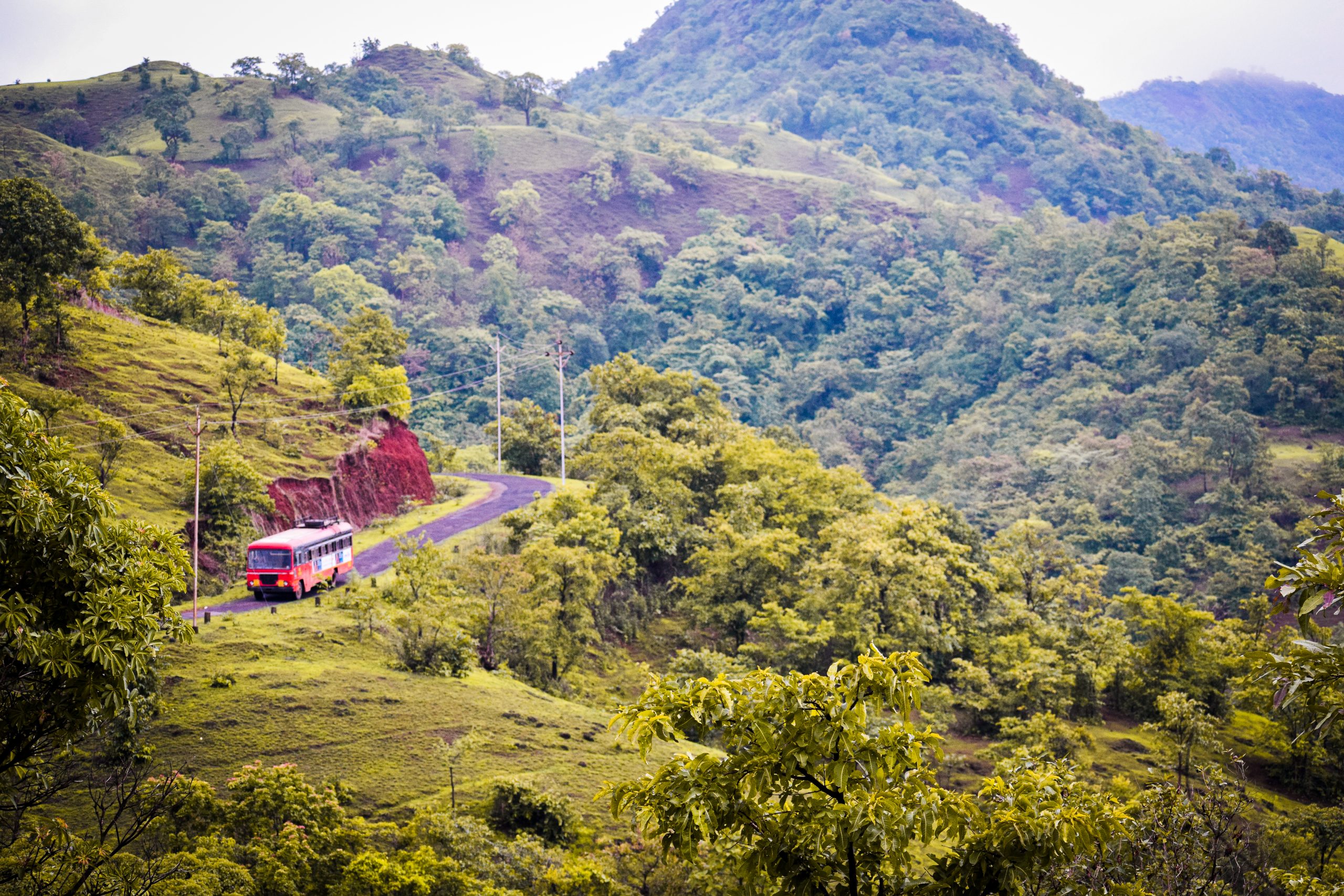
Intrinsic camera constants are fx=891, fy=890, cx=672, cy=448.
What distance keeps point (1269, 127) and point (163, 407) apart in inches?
8992

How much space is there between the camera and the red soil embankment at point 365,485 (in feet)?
81.8

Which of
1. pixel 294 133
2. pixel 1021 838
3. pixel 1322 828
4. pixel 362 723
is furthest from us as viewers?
pixel 294 133

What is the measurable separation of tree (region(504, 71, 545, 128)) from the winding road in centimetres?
9372

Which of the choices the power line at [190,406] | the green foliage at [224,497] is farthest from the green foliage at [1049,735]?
the power line at [190,406]

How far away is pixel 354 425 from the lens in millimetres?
30672

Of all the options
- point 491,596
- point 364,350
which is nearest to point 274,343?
point 364,350

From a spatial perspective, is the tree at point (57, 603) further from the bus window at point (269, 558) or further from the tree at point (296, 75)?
the tree at point (296, 75)

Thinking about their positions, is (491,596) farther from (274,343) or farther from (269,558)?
(274,343)

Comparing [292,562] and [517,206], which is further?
[517,206]

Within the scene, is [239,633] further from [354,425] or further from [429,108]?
[429,108]

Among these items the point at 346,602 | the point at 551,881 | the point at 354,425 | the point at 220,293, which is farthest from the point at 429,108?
the point at 551,881

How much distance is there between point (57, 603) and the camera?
586 centimetres

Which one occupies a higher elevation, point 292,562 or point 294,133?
point 294,133

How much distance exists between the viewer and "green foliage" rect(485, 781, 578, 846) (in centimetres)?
1340
